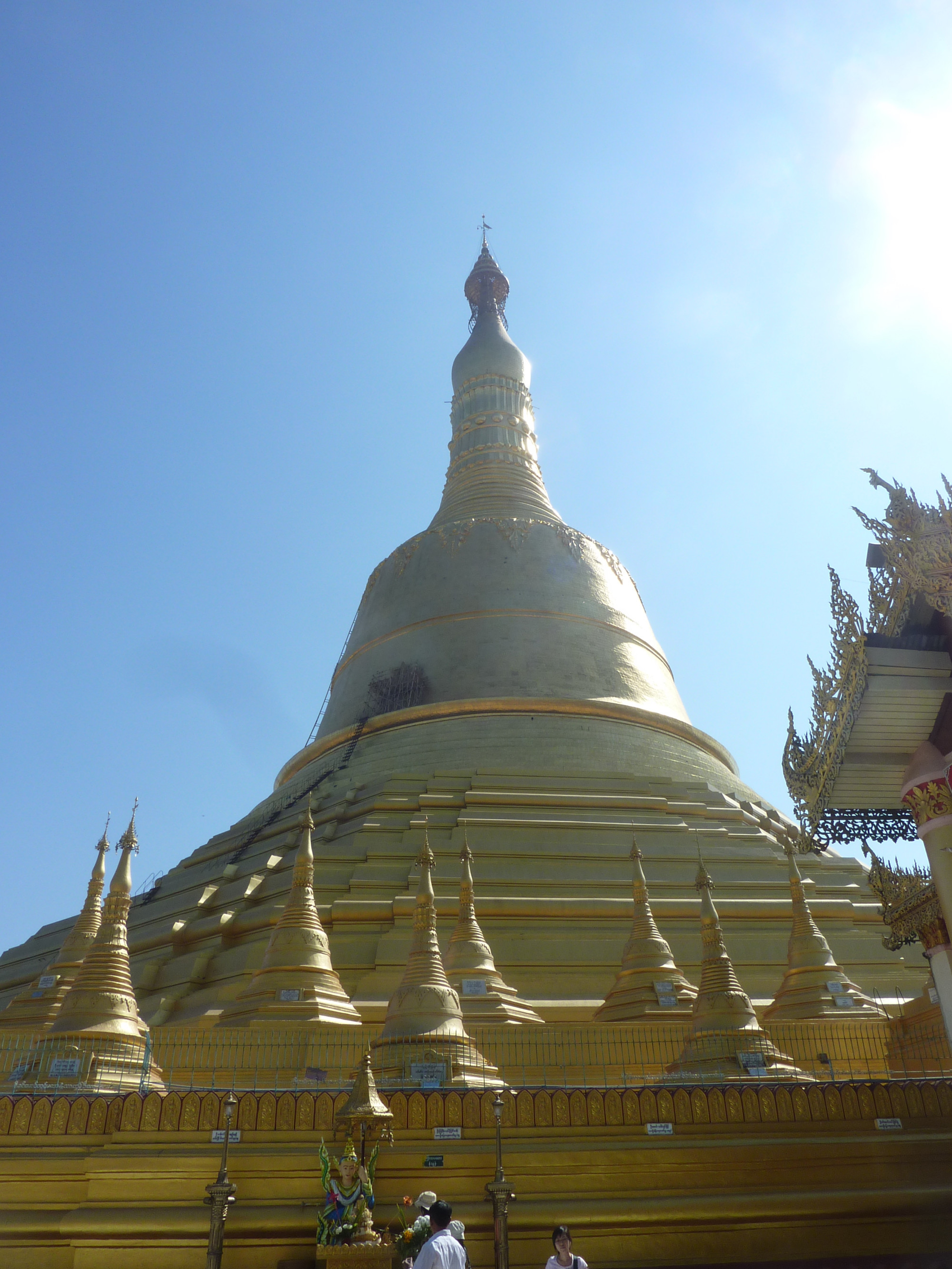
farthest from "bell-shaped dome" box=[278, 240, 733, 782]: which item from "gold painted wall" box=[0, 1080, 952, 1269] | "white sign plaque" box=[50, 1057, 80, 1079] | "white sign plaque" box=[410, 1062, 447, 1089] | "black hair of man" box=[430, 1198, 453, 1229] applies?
"black hair of man" box=[430, 1198, 453, 1229]

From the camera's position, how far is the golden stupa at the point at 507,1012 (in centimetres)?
797

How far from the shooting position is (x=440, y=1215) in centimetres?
465

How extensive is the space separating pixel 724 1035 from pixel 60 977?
25.9 ft

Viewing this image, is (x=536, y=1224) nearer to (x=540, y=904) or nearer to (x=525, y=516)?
(x=540, y=904)

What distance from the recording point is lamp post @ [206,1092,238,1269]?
23.6 feet

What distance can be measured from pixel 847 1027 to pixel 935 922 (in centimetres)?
391

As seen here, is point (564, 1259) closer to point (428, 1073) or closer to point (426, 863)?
point (428, 1073)

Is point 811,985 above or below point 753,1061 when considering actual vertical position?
above

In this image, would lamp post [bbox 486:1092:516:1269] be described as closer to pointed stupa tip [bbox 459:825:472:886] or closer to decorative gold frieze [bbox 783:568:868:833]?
decorative gold frieze [bbox 783:568:868:833]

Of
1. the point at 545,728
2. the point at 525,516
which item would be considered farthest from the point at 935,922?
the point at 525,516

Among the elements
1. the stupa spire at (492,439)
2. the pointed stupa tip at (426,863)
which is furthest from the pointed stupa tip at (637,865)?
the stupa spire at (492,439)

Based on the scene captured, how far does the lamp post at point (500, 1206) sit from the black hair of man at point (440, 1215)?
9.27 feet

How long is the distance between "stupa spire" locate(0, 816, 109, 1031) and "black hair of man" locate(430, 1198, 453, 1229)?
8720 mm

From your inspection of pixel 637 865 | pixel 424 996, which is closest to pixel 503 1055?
pixel 424 996
